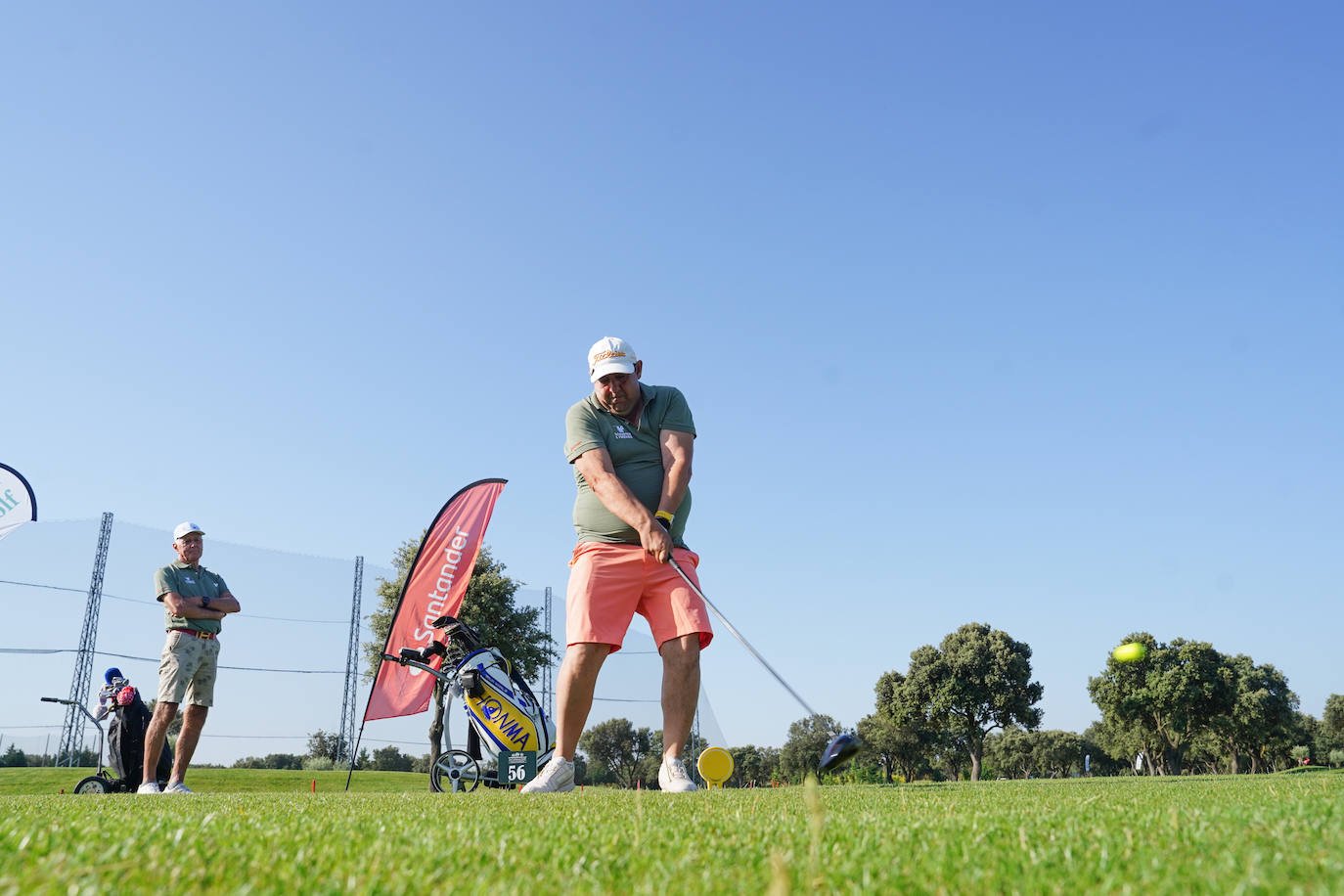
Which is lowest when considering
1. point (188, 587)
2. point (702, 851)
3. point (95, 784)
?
point (95, 784)

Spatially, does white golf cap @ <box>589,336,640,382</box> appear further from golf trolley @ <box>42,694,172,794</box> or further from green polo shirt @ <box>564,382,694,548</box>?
golf trolley @ <box>42,694,172,794</box>

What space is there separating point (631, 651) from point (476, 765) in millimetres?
23345

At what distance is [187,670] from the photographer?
709 cm

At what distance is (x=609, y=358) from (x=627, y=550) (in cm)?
114

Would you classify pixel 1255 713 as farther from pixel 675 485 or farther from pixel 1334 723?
pixel 675 485

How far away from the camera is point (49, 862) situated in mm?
1527

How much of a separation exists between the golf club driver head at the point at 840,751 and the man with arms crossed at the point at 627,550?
1.34 metres

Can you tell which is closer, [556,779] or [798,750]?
[556,779]

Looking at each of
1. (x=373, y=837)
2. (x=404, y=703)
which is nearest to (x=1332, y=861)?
(x=373, y=837)

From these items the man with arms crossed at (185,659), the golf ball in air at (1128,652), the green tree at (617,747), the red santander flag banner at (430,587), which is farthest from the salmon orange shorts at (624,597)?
the green tree at (617,747)

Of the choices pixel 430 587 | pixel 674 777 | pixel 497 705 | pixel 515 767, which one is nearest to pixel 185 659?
pixel 497 705

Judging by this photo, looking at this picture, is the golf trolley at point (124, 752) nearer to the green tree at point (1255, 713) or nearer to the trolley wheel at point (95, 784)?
the trolley wheel at point (95, 784)

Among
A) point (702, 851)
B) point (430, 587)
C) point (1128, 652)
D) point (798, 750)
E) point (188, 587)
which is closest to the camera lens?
point (702, 851)

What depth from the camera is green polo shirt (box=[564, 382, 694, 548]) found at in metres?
4.91
